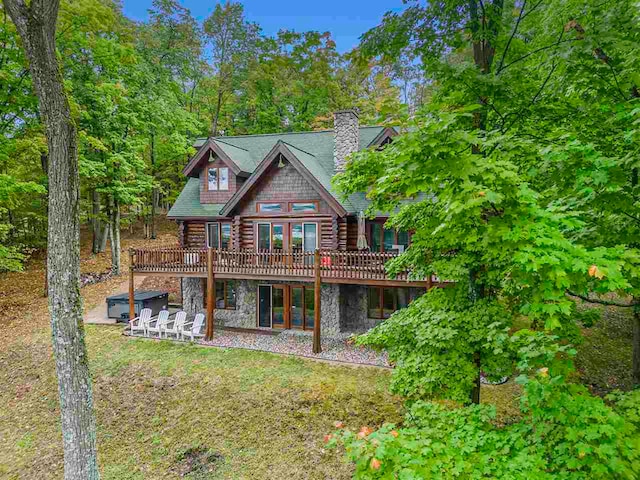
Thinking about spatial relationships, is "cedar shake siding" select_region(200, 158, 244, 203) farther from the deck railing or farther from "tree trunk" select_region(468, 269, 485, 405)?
"tree trunk" select_region(468, 269, 485, 405)

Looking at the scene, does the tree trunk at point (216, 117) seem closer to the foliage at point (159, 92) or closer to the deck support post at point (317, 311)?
the foliage at point (159, 92)

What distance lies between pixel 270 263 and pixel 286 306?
2.49 metres

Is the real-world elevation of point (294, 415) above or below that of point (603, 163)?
Result: below

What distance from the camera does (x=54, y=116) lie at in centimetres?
566

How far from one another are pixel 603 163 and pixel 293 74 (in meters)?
26.8

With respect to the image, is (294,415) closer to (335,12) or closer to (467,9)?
(467,9)

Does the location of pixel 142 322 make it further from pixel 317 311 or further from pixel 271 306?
pixel 317 311

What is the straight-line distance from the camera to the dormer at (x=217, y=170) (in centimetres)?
1589

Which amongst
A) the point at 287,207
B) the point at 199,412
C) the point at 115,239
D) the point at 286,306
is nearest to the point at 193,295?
the point at 286,306

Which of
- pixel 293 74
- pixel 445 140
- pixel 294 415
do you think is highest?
pixel 293 74

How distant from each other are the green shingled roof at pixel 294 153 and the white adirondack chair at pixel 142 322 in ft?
15.5

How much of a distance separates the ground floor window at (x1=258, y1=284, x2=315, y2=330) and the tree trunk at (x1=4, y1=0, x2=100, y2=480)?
8986 millimetres

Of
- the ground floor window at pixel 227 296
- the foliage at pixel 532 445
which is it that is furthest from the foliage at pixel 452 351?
the ground floor window at pixel 227 296

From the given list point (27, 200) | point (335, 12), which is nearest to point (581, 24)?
point (335, 12)
